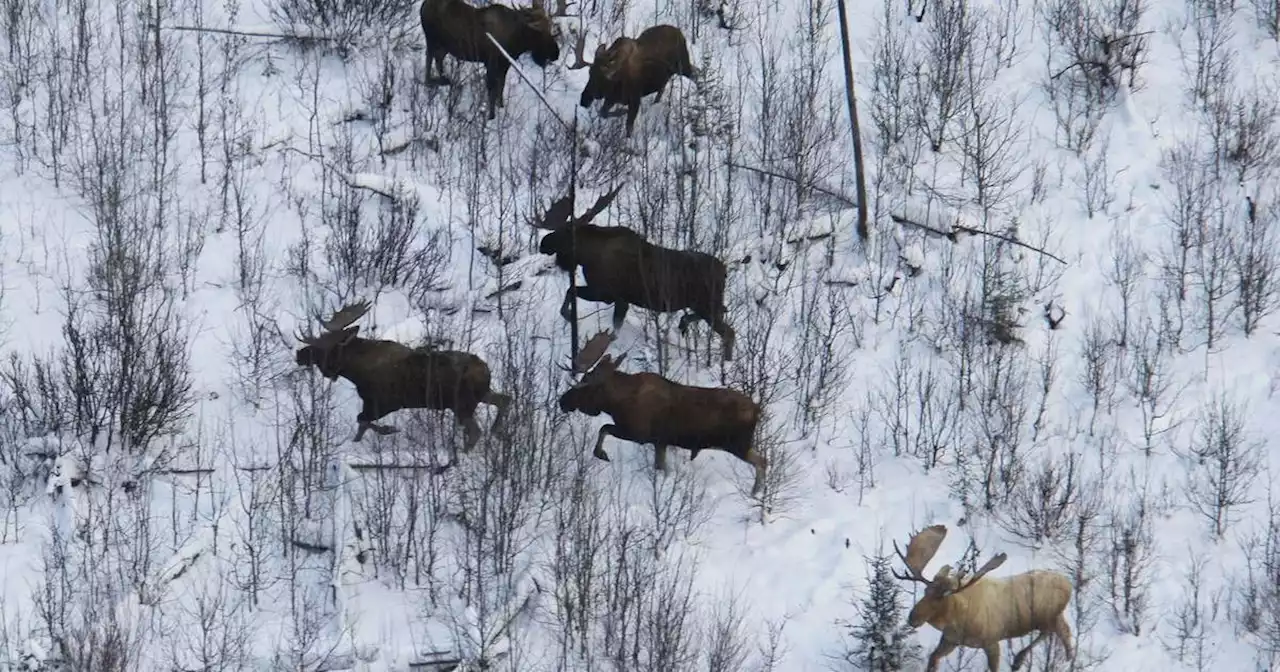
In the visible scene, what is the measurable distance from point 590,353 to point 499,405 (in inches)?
37.4

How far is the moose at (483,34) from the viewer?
2172 centimetres

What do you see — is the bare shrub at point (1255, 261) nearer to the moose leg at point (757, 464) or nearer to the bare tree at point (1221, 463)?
the bare tree at point (1221, 463)

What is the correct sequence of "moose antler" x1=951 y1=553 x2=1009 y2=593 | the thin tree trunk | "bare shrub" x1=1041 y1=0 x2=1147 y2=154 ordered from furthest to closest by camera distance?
"bare shrub" x1=1041 y1=0 x2=1147 y2=154
the thin tree trunk
"moose antler" x1=951 y1=553 x2=1009 y2=593

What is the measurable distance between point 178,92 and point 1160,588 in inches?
478

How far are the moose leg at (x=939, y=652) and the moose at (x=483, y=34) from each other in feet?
29.0

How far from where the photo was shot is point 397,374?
17.3 m

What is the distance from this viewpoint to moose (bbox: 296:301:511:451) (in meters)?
17.2

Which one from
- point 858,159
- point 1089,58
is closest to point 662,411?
point 858,159

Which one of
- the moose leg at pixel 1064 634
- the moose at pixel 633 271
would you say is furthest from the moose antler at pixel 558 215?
the moose leg at pixel 1064 634

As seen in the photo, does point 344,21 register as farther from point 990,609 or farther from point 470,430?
point 990,609

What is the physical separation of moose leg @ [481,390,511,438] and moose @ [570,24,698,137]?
5.07m

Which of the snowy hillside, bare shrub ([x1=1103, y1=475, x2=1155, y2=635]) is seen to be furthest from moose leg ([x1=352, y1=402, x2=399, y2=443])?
bare shrub ([x1=1103, y1=475, x2=1155, y2=635])

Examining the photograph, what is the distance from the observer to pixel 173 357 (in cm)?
1795

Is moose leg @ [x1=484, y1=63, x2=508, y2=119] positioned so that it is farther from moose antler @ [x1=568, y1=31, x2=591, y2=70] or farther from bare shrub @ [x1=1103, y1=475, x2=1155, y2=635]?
bare shrub @ [x1=1103, y1=475, x2=1155, y2=635]
